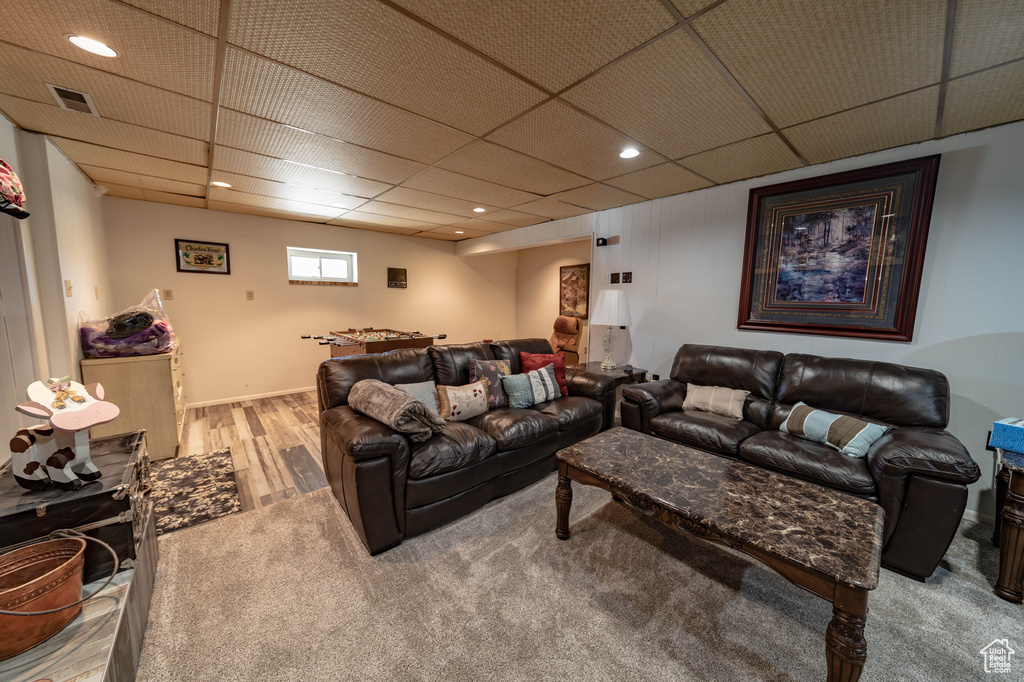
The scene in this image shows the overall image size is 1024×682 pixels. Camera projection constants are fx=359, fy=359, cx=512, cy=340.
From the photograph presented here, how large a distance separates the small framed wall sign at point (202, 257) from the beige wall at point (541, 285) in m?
4.71

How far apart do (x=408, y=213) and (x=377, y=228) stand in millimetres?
1319

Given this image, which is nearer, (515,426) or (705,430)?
(515,426)

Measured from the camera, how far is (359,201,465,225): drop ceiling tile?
4.03 metres

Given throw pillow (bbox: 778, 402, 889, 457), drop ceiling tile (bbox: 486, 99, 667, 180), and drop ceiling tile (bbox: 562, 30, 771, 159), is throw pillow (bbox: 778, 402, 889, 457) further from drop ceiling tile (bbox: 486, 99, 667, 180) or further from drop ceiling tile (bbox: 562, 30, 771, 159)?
drop ceiling tile (bbox: 486, 99, 667, 180)

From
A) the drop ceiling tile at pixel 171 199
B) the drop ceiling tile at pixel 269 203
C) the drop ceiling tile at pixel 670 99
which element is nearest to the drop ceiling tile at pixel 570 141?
the drop ceiling tile at pixel 670 99

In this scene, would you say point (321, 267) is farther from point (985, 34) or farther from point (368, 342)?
point (985, 34)

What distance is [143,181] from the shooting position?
3.24m

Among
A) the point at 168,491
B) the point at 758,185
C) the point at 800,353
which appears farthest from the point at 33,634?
the point at 758,185

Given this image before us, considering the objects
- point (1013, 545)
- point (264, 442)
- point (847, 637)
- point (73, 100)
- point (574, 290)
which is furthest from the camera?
point (574, 290)

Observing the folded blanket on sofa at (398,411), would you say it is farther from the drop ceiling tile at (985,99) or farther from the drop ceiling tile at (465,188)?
the drop ceiling tile at (985,99)

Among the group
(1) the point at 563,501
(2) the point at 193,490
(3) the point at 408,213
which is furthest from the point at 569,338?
(2) the point at 193,490

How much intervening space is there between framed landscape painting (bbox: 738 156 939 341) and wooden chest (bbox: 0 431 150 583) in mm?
4019

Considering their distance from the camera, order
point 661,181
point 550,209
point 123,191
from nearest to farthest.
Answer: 1. point 661,181
2. point 123,191
3. point 550,209

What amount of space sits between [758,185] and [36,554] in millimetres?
4544
